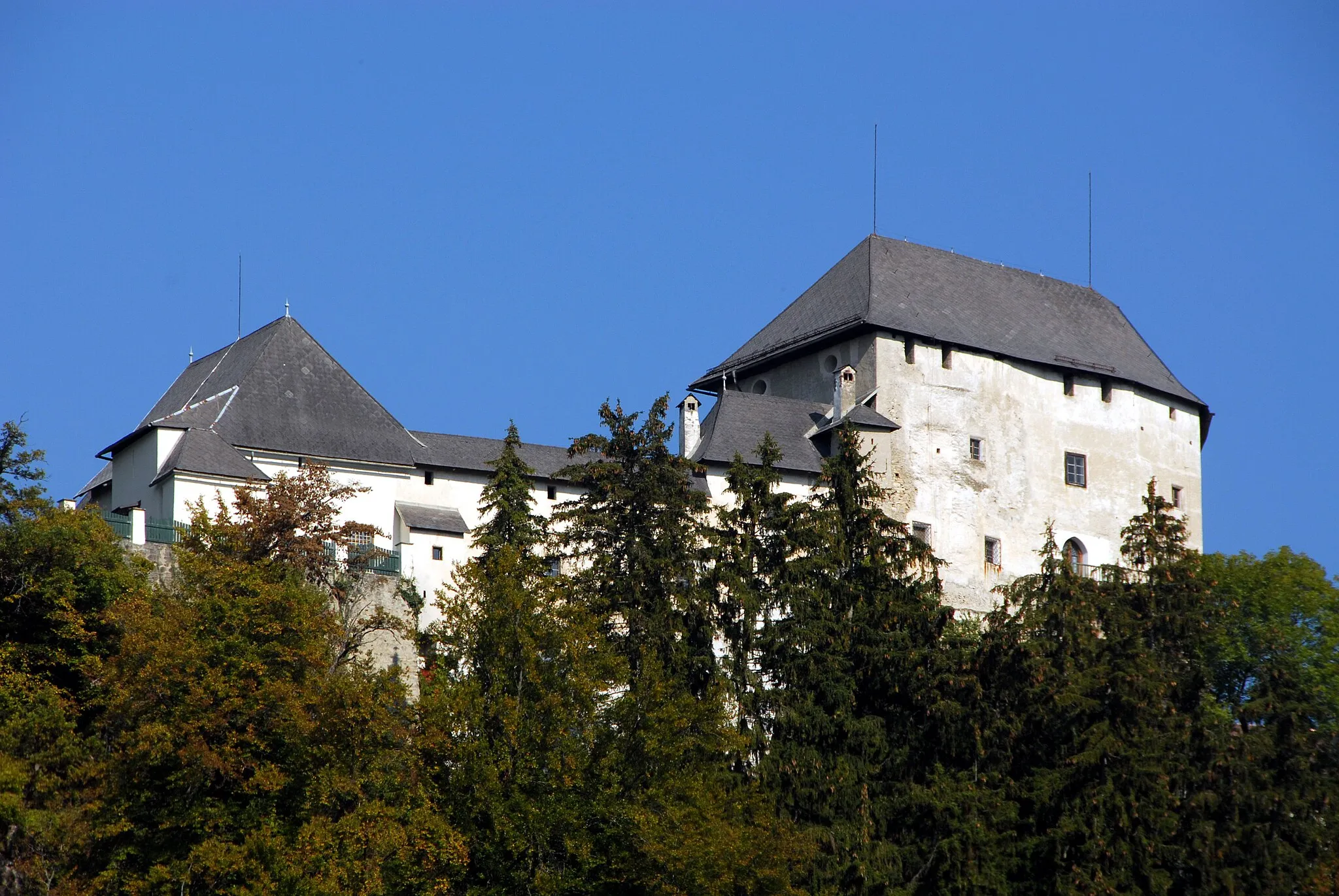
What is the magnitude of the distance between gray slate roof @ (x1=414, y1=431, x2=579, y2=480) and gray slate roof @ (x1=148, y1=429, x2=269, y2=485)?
507cm

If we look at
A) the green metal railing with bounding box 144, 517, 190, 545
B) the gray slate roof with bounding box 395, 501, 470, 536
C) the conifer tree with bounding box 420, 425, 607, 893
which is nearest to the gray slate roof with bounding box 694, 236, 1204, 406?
the gray slate roof with bounding box 395, 501, 470, 536

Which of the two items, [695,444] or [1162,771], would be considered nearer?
[1162,771]

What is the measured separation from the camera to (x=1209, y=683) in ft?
147

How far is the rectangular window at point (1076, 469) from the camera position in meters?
61.8

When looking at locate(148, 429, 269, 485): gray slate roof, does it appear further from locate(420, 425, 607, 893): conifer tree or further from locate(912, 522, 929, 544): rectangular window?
locate(912, 522, 929, 544): rectangular window

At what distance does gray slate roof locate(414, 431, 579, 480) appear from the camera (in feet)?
174

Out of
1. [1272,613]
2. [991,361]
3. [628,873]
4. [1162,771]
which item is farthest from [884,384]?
[628,873]

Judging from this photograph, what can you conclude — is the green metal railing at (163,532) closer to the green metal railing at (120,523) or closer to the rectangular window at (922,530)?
the green metal railing at (120,523)

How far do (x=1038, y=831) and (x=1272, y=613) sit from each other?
15216 mm

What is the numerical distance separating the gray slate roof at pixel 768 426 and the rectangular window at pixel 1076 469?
7244mm

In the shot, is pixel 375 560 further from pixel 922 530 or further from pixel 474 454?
pixel 922 530

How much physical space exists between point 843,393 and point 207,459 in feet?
60.9

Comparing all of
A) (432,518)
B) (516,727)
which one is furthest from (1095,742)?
(432,518)

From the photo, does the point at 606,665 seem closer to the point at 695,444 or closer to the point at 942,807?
the point at 942,807
